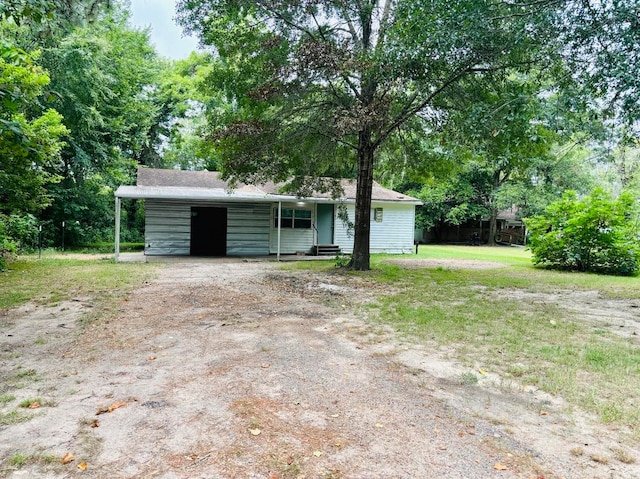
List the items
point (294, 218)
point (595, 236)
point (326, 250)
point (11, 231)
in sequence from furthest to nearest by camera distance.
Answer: point (294, 218) < point (326, 250) < point (11, 231) < point (595, 236)

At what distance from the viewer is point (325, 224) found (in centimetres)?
1761

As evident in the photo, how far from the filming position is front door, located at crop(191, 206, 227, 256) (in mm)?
15844

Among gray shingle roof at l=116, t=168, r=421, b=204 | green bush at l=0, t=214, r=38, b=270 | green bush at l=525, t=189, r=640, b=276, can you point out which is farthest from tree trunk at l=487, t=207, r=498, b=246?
green bush at l=0, t=214, r=38, b=270

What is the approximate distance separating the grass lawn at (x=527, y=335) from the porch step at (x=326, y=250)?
21.5ft

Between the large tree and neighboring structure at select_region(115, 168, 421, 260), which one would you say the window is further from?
the large tree

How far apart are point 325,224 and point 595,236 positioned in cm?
959

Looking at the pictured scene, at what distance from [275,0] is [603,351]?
9.08 metres

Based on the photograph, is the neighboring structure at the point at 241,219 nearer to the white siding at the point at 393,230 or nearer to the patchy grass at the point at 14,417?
the white siding at the point at 393,230

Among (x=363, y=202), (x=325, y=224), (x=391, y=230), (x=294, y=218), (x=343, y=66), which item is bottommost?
(x=391, y=230)

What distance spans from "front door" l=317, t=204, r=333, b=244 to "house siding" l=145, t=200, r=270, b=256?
2.28 meters

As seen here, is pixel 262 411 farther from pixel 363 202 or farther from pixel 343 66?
pixel 363 202

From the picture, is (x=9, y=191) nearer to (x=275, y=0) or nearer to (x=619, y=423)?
(x=275, y=0)

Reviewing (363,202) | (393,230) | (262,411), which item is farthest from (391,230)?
(262,411)

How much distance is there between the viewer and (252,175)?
437 inches
